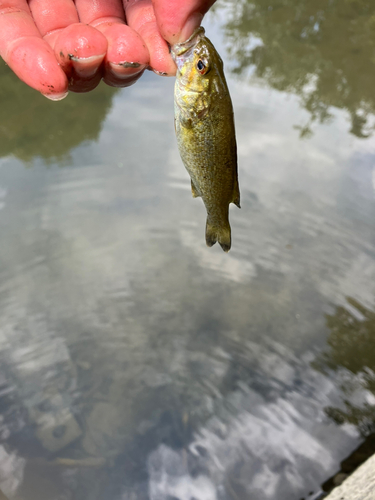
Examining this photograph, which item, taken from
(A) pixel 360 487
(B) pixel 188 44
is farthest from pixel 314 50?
(A) pixel 360 487

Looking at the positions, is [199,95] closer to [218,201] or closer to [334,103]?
[218,201]

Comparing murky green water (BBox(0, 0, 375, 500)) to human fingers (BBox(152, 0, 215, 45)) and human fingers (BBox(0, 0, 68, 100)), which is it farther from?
human fingers (BBox(152, 0, 215, 45))

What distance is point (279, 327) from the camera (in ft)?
14.4

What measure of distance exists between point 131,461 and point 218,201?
2.98m

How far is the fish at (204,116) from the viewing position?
5.66 ft

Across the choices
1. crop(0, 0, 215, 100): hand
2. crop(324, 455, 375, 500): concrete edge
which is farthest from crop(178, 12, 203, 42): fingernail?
crop(324, 455, 375, 500): concrete edge

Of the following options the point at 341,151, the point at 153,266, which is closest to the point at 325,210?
the point at 341,151

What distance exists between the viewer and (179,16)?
1.62 meters

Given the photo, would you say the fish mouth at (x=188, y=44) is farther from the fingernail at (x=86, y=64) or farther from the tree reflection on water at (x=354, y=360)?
the tree reflection on water at (x=354, y=360)

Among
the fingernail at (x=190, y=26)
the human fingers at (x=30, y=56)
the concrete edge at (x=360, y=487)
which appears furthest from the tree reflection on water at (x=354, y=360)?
the human fingers at (x=30, y=56)

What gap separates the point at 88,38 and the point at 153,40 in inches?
14.2

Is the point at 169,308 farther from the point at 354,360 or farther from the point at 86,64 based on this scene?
the point at 86,64

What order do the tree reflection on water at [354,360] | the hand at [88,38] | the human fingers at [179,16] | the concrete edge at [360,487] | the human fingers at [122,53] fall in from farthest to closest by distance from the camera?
the tree reflection on water at [354,360] < the concrete edge at [360,487] < the human fingers at [122,53] < the hand at [88,38] < the human fingers at [179,16]

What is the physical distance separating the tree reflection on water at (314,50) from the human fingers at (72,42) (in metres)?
4.95
